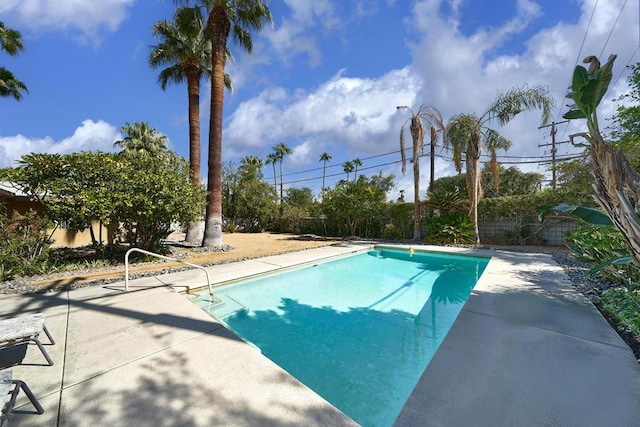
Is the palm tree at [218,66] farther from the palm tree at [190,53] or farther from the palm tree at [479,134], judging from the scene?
the palm tree at [479,134]

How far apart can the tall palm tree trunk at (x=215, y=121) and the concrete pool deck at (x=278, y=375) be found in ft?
24.5

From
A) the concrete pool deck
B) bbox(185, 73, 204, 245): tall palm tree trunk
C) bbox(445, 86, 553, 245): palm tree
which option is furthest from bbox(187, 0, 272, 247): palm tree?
bbox(445, 86, 553, 245): palm tree

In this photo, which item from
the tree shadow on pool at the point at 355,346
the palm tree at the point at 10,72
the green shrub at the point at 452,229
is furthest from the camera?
the palm tree at the point at 10,72

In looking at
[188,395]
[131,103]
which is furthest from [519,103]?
[131,103]

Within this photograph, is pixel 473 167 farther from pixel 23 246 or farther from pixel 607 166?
pixel 23 246

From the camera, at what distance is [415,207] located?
14.8 m

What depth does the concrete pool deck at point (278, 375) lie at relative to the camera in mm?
2012

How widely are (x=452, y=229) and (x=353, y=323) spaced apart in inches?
418

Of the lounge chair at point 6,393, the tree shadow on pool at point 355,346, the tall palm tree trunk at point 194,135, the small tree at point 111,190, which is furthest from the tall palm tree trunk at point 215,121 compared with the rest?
the lounge chair at point 6,393

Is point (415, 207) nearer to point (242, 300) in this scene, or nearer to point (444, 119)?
point (444, 119)

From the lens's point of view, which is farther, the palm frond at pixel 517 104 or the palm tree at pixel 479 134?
the palm tree at pixel 479 134

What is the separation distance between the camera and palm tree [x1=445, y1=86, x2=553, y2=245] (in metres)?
11.3

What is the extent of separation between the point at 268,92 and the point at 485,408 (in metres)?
24.9

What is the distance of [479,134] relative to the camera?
12.1 m
